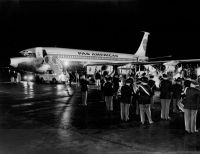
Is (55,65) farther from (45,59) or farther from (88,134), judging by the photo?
(88,134)

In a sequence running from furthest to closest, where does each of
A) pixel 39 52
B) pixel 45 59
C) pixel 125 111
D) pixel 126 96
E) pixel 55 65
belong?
pixel 45 59
pixel 39 52
pixel 55 65
pixel 125 111
pixel 126 96

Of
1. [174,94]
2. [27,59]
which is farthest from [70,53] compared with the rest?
[174,94]

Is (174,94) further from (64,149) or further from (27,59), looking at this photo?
(27,59)

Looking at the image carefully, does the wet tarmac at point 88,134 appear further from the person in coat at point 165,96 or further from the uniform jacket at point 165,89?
the uniform jacket at point 165,89

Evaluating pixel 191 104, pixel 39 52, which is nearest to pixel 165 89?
pixel 191 104

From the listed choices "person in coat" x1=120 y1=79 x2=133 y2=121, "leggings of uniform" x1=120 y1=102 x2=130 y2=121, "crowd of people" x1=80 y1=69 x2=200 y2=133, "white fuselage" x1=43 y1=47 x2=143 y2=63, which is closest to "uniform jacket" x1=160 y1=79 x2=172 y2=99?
"crowd of people" x1=80 y1=69 x2=200 y2=133

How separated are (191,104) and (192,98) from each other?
0.61ft

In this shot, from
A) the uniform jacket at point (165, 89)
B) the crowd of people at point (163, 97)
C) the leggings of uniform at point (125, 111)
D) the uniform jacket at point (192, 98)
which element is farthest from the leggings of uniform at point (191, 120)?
the leggings of uniform at point (125, 111)

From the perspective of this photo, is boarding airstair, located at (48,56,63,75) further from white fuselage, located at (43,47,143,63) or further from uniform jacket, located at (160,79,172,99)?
uniform jacket, located at (160,79,172,99)

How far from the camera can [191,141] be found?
705 cm

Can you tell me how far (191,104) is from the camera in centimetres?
795

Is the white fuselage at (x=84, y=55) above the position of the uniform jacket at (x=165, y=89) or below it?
above

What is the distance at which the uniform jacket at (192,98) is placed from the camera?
7.93m

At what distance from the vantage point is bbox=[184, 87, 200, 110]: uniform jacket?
7.93 metres
